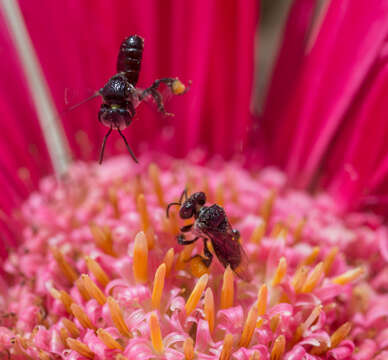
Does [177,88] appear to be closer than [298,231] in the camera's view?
Yes

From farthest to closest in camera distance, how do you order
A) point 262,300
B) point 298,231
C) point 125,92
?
point 298,231 → point 262,300 → point 125,92


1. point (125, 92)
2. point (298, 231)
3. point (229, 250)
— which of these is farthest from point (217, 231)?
point (298, 231)

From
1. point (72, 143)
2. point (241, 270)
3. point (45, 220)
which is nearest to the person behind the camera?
point (241, 270)

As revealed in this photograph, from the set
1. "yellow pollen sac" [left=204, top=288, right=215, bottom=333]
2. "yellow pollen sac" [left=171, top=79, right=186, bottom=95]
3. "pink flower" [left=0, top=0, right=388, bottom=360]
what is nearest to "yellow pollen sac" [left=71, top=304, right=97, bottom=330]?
"pink flower" [left=0, top=0, right=388, bottom=360]

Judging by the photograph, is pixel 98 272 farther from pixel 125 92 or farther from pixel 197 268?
pixel 125 92

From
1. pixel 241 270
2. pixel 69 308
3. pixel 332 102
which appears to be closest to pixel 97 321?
pixel 69 308

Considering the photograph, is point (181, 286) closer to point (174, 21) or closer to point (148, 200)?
point (148, 200)

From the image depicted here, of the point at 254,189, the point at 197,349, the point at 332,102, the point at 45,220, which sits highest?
the point at 332,102

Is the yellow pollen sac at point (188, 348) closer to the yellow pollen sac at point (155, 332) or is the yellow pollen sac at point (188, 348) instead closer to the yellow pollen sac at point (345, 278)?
the yellow pollen sac at point (155, 332)
